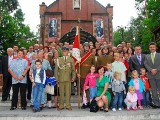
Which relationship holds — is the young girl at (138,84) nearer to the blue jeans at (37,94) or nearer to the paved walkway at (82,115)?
the paved walkway at (82,115)

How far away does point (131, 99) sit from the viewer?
27.2ft

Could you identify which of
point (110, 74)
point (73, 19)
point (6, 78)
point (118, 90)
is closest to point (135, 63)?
point (110, 74)

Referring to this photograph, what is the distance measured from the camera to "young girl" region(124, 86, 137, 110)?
8305mm

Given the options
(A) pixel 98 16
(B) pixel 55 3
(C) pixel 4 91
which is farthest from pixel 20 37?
(C) pixel 4 91

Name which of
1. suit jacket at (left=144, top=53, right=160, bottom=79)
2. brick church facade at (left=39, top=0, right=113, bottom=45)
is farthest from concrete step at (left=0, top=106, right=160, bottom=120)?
brick church facade at (left=39, top=0, right=113, bottom=45)

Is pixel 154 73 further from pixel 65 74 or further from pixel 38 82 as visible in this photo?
pixel 38 82

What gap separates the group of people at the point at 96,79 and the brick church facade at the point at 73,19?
22.0 meters

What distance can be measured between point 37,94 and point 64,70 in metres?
1.14

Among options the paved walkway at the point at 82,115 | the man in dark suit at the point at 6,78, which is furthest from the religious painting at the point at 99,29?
the paved walkway at the point at 82,115

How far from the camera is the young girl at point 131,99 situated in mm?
8305

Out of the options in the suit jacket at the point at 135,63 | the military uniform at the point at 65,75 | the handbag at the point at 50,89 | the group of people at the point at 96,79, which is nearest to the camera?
Answer: the group of people at the point at 96,79

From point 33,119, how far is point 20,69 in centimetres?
186

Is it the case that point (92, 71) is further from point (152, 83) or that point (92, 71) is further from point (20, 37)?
point (20, 37)

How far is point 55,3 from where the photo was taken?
112 feet
